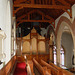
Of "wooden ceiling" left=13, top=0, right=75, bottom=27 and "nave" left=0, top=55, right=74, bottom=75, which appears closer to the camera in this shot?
"nave" left=0, top=55, right=74, bottom=75

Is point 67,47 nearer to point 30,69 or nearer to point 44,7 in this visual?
point 44,7

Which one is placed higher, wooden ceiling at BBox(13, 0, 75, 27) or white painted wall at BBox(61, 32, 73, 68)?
wooden ceiling at BBox(13, 0, 75, 27)

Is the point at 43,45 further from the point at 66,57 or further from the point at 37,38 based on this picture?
the point at 66,57

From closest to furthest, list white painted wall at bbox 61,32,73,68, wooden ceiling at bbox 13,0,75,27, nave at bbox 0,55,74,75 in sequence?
1. nave at bbox 0,55,74,75
2. wooden ceiling at bbox 13,0,75,27
3. white painted wall at bbox 61,32,73,68

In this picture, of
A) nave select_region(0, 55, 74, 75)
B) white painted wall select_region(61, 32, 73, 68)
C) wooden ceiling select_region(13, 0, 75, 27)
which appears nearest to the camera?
nave select_region(0, 55, 74, 75)

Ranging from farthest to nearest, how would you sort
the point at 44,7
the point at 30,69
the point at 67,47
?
the point at 67,47, the point at 44,7, the point at 30,69

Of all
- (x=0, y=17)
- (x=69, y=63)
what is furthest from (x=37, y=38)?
(x=0, y=17)

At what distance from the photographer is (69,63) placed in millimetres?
14102

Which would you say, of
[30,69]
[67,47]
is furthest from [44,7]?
[67,47]

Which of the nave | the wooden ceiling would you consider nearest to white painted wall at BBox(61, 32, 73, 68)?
the wooden ceiling

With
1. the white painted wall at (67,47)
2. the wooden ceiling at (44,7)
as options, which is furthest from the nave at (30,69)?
the white painted wall at (67,47)

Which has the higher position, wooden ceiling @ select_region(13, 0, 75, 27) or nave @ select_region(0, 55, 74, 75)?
wooden ceiling @ select_region(13, 0, 75, 27)

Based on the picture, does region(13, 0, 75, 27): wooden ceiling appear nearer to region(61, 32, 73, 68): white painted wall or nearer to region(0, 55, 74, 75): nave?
region(0, 55, 74, 75): nave

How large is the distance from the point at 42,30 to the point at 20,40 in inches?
171
